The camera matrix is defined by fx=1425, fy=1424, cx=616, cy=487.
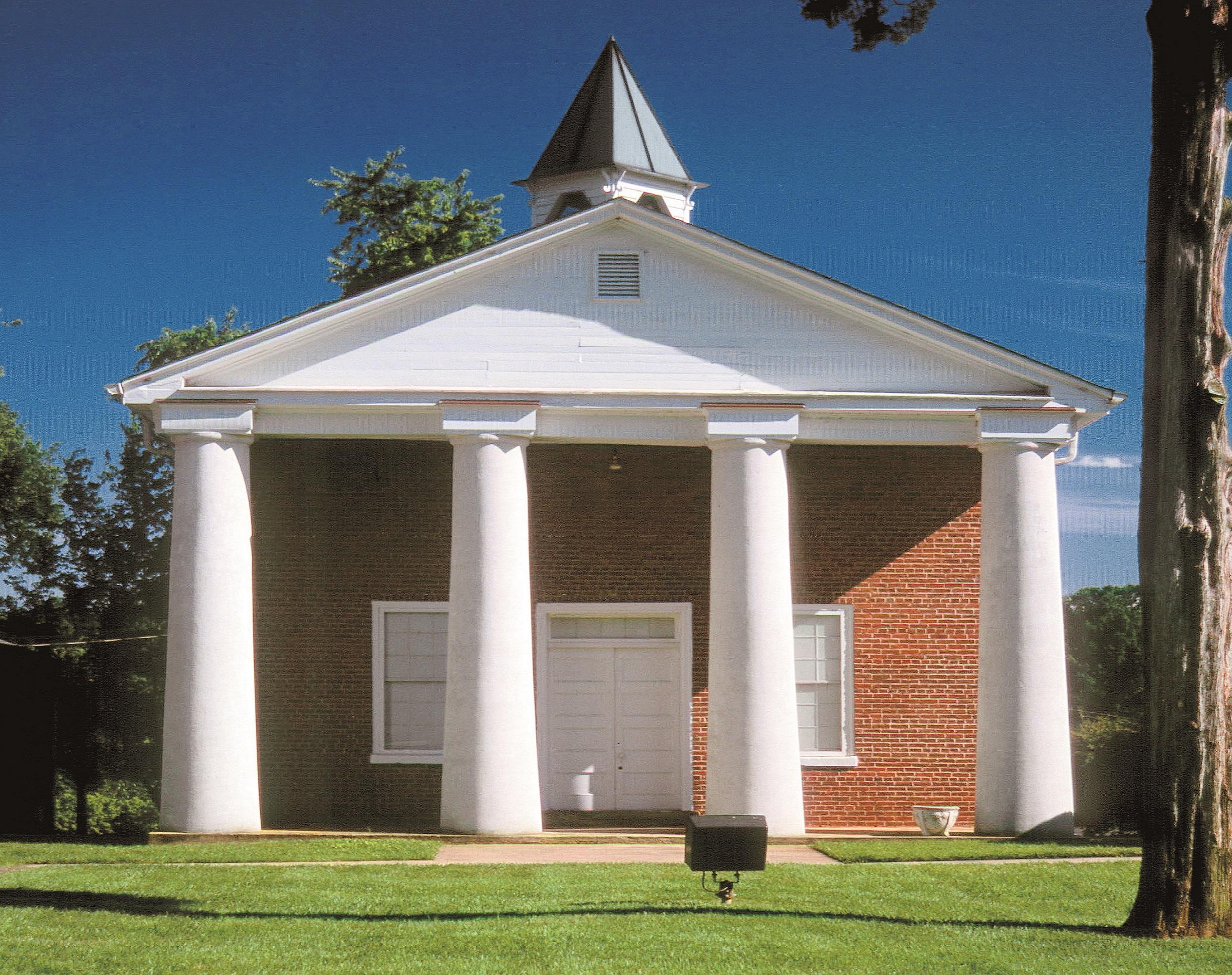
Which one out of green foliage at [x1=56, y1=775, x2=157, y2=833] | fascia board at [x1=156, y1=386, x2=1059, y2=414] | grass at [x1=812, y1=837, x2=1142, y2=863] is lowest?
green foliage at [x1=56, y1=775, x2=157, y2=833]

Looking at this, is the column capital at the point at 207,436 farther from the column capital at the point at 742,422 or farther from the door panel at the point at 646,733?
the door panel at the point at 646,733

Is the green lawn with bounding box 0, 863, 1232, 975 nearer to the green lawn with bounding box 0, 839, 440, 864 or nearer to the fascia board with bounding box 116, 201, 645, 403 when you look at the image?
the green lawn with bounding box 0, 839, 440, 864

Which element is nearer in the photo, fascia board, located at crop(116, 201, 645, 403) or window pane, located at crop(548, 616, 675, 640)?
fascia board, located at crop(116, 201, 645, 403)

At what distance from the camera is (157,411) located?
678 inches

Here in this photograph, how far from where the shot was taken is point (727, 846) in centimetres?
1097

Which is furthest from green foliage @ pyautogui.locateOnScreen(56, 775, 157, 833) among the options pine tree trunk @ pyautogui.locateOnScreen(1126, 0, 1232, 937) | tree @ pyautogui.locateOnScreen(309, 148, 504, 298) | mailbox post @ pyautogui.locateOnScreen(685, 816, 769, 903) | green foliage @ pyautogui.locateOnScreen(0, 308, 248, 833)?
pine tree trunk @ pyautogui.locateOnScreen(1126, 0, 1232, 937)

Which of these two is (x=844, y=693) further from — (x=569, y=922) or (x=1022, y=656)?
(x=569, y=922)

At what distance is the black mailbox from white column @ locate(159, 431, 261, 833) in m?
7.35

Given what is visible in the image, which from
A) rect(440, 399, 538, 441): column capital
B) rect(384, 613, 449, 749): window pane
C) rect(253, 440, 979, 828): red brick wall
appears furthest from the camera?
rect(384, 613, 449, 749): window pane

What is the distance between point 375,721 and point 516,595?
11.7 ft

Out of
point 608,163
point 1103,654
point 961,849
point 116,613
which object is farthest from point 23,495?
point 1103,654

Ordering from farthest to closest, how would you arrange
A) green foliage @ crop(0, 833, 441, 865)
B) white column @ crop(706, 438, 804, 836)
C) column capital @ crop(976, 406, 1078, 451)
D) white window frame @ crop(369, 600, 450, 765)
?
white window frame @ crop(369, 600, 450, 765) → column capital @ crop(976, 406, 1078, 451) → white column @ crop(706, 438, 804, 836) → green foliage @ crop(0, 833, 441, 865)

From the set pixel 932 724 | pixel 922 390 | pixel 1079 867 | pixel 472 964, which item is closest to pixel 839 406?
pixel 922 390

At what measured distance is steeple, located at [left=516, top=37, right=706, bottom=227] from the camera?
2902 centimetres
